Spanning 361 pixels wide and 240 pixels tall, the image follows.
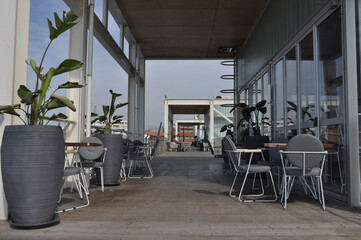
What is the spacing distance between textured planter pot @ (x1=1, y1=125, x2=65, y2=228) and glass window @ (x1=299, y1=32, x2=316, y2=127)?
3696 mm

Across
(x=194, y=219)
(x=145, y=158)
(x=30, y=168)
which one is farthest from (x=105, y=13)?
(x=194, y=219)

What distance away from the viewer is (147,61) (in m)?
13.0

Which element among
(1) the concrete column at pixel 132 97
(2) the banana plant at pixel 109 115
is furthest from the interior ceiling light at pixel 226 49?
(2) the banana plant at pixel 109 115

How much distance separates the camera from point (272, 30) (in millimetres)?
7328

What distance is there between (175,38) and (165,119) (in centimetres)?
1313

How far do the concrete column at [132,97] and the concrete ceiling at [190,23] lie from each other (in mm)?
423

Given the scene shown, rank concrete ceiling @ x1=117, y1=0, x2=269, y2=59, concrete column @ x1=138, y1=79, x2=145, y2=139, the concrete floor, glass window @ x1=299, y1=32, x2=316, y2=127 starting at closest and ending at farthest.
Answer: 1. the concrete floor
2. glass window @ x1=299, y1=32, x2=316, y2=127
3. concrete ceiling @ x1=117, y1=0, x2=269, y2=59
4. concrete column @ x1=138, y1=79, x2=145, y2=139

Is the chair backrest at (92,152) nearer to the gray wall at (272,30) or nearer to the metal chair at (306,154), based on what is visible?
the metal chair at (306,154)

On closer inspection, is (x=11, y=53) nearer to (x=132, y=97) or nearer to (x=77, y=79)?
(x=77, y=79)

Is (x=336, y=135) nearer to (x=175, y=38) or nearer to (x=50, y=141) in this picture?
(x=50, y=141)

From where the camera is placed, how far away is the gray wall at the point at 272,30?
543 cm

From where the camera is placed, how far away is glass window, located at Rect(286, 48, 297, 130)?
587cm

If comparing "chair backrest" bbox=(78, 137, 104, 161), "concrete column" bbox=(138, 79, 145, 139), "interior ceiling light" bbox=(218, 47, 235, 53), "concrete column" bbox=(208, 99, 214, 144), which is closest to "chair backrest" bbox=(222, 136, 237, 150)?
"chair backrest" bbox=(78, 137, 104, 161)

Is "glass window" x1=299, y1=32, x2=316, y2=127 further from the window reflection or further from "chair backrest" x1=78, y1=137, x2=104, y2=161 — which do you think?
"chair backrest" x1=78, y1=137, x2=104, y2=161
